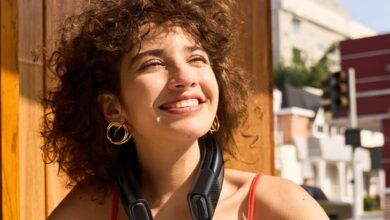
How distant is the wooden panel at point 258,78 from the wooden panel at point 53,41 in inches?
28.7

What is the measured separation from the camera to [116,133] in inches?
78.2

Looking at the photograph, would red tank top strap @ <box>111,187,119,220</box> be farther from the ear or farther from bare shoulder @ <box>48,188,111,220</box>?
the ear

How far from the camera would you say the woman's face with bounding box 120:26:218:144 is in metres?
1.74

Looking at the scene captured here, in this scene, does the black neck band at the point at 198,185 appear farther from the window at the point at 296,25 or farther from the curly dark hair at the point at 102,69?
the window at the point at 296,25

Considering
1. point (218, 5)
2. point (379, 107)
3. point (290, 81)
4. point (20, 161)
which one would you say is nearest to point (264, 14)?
point (218, 5)

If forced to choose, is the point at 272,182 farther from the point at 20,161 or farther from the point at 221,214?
the point at 20,161

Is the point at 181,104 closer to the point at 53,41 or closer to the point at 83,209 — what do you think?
the point at 83,209

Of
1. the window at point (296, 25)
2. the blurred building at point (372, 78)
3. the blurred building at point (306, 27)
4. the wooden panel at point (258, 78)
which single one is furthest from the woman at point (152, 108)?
the window at point (296, 25)

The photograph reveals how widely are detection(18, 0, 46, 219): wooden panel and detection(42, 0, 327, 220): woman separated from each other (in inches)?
5.2

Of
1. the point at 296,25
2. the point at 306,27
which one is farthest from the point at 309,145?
the point at 306,27

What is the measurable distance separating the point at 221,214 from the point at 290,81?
4682cm

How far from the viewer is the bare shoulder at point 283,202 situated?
1754mm

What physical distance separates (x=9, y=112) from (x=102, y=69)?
13.0 inches

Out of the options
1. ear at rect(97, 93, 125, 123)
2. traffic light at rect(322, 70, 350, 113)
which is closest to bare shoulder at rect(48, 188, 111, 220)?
ear at rect(97, 93, 125, 123)
